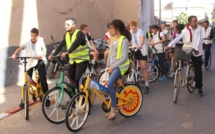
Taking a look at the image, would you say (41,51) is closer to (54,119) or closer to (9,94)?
(54,119)

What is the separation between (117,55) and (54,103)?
4.46 ft

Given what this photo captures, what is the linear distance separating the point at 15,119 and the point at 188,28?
13.7 feet

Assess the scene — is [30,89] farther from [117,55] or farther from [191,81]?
[191,81]

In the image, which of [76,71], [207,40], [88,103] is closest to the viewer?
[88,103]

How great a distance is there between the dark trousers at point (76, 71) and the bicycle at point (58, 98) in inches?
5.3

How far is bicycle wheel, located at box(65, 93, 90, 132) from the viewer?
4891mm

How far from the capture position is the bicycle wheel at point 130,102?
564 centimetres

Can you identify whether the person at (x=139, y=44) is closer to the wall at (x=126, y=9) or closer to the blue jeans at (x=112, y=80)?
the blue jeans at (x=112, y=80)

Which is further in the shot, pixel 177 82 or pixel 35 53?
pixel 177 82

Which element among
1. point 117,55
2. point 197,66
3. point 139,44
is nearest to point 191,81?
point 197,66

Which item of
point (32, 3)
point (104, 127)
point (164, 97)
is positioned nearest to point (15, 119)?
point (104, 127)

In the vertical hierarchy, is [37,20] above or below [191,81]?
above

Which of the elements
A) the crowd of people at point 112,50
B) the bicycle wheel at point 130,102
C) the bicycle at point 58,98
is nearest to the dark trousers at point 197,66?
the crowd of people at point 112,50

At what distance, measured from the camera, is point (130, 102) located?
5738 mm
